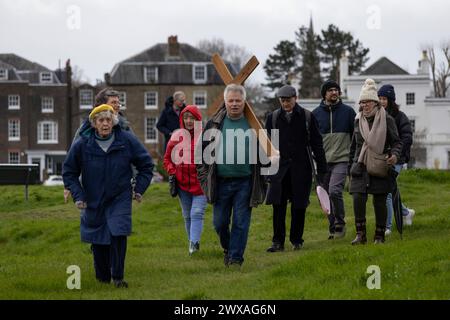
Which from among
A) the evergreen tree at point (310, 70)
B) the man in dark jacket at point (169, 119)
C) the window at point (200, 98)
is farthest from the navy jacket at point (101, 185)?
the evergreen tree at point (310, 70)

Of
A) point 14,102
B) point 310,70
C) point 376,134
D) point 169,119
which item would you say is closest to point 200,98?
point 14,102

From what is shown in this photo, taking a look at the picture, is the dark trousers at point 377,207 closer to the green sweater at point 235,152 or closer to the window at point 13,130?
the green sweater at point 235,152

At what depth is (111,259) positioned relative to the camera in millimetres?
10250

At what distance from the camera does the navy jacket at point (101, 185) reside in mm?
10031

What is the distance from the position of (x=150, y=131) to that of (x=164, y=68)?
588 cm

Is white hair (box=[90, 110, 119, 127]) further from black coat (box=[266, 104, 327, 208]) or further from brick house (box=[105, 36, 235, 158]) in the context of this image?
brick house (box=[105, 36, 235, 158])

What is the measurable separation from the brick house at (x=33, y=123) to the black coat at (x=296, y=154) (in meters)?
71.0

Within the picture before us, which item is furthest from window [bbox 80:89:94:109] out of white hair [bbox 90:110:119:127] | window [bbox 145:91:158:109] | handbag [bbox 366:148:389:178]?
white hair [bbox 90:110:119:127]

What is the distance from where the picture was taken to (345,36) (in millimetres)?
101062

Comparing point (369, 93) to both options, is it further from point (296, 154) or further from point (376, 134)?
point (296, 154)

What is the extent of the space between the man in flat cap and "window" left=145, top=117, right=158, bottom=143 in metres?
68.0

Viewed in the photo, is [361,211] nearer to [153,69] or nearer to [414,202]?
[414,202]

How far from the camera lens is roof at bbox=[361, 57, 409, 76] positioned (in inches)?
3440
